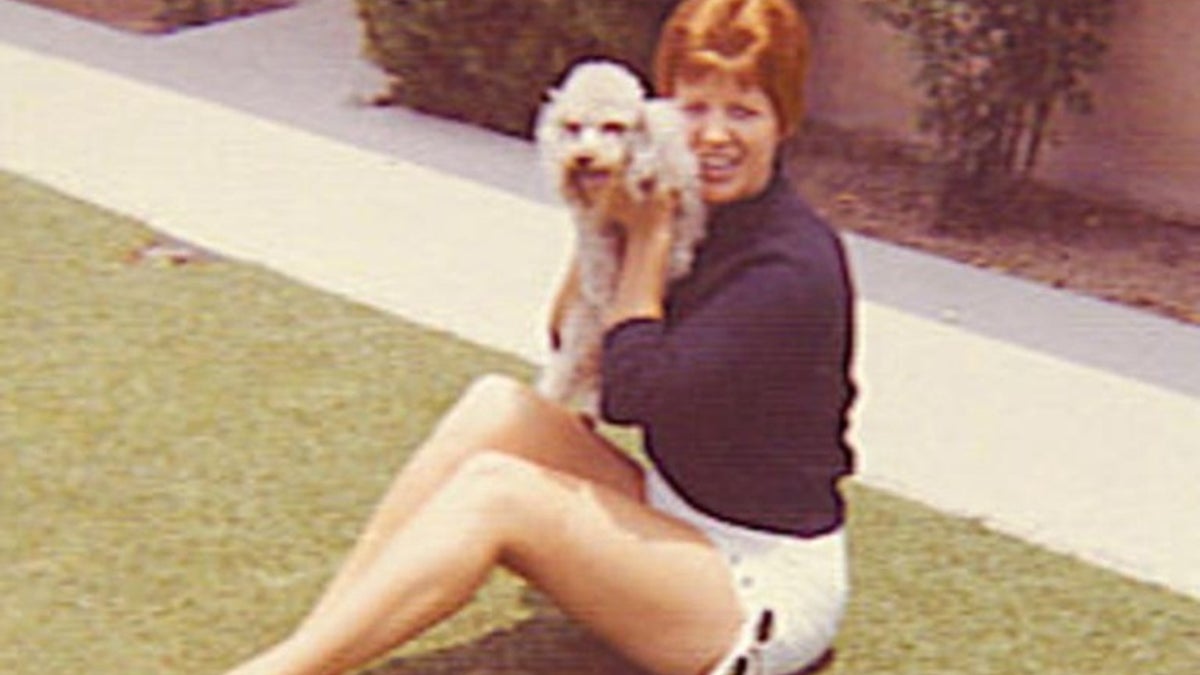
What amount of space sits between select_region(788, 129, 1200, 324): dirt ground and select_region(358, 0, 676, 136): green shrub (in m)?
0.75

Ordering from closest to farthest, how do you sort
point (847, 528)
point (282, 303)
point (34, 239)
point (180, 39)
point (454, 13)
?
point (847, 528), point (282, 303), point (34, 239), point (454, 13), point (180, 39)

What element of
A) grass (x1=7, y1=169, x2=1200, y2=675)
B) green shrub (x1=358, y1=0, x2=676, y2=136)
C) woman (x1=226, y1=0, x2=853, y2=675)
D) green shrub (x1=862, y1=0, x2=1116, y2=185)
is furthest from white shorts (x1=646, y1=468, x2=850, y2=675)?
green shrub (x1=358, y1=0, x2=676, y2=136)

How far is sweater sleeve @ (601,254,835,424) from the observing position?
11.6 ft

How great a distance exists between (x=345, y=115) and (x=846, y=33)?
5.96 ft

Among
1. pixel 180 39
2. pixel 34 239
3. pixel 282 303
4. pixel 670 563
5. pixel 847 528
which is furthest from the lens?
pixel 180 39

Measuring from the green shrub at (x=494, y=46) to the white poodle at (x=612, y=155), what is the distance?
381 centimetres

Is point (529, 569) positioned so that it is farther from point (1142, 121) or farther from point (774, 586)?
point (1142, 121)

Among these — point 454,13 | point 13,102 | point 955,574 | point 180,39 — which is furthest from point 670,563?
point 180,39

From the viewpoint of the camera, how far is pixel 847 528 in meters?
4.65

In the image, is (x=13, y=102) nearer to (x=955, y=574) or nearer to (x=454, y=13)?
(x=454, y=13)

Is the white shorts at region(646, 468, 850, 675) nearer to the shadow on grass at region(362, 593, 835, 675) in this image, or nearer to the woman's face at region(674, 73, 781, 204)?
the shadow on grass at region(362, 593, 835, 675)

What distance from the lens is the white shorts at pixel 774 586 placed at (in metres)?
3.70

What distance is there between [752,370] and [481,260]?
9.16 ft

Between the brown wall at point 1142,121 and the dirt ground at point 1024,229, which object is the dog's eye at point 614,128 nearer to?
the dirt ground at point 1024,229
